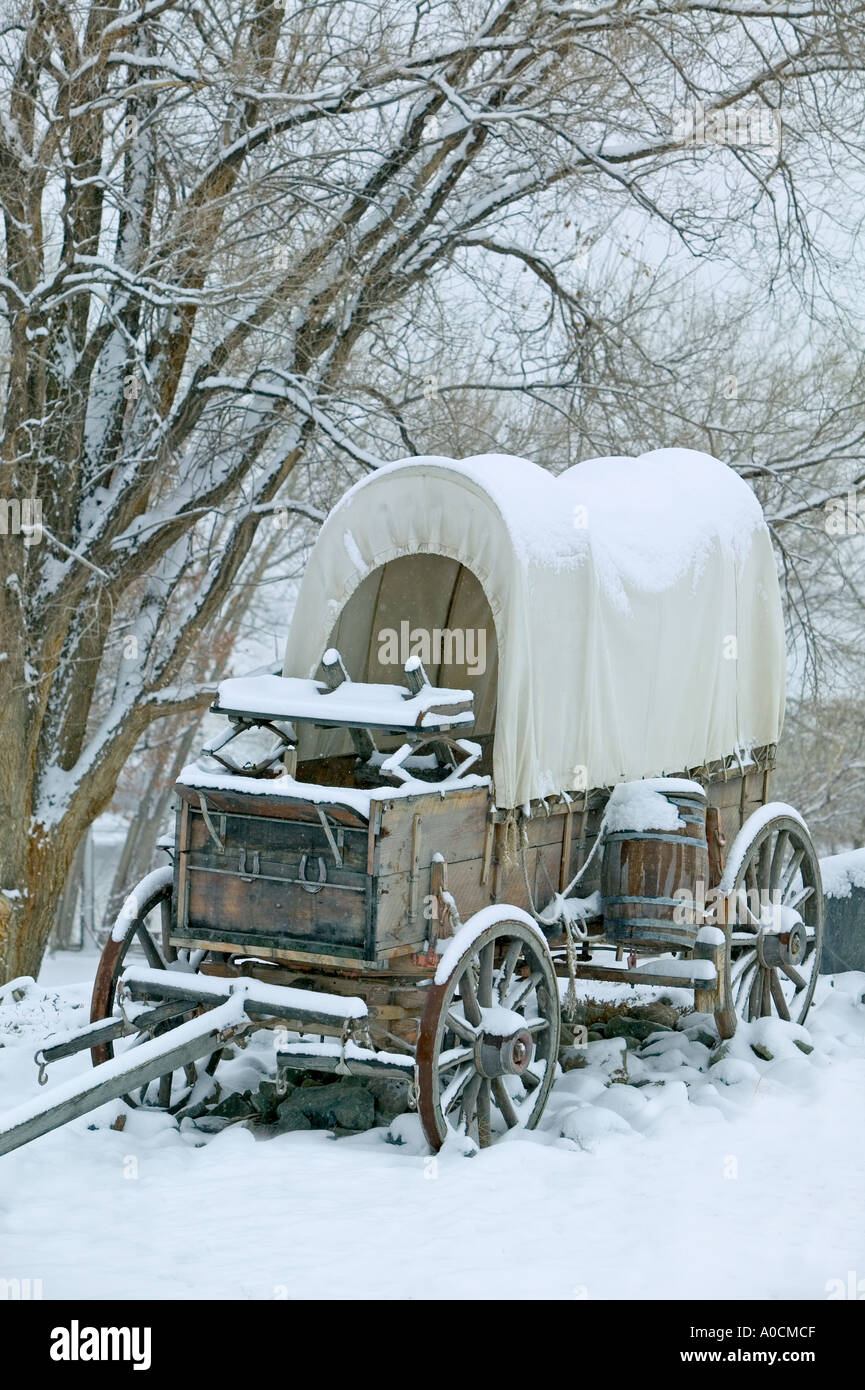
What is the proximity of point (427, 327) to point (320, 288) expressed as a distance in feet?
2.91

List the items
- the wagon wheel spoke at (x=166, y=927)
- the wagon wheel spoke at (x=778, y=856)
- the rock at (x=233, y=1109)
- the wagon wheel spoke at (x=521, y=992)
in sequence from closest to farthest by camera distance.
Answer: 1. the wagon wheel spoke at (x=521, y=992)
2. the rock at (x=233, y=1109)
3. the wagon wheel spoke at (x=166, y=927)
4. the wagon wheel spoke at (x=778, y=856)

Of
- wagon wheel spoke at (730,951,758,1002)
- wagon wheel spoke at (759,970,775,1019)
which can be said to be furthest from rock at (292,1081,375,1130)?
wagon wheel spoke at (759,970,775,1019)

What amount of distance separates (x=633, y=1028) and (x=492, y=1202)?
2645 mm

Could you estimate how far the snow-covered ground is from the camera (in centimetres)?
440

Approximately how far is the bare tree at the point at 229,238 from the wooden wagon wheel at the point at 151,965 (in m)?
3.23

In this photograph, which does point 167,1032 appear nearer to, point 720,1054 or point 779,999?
point 720,1054

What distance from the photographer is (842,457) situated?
37.5ft

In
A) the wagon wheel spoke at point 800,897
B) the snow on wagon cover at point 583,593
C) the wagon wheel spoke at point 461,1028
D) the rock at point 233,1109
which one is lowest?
the rock at point 233,1109

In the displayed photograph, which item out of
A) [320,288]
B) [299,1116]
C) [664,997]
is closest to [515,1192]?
[299,1116]

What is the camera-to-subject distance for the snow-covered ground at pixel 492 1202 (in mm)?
4402

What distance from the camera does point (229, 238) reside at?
8875 millimetres

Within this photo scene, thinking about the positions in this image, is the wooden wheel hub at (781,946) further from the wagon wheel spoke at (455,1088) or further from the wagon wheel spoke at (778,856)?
the wagon wheel spoke at (455,1088)

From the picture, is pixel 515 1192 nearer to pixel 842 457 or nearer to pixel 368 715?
pixel 368 715

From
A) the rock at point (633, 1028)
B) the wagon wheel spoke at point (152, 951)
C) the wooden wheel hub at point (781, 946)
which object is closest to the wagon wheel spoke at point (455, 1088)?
the wagon wheel spoke at point (152, 951)
